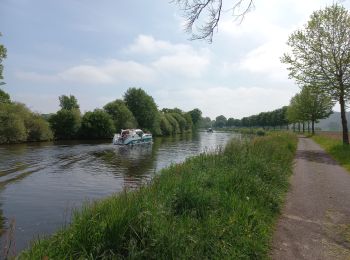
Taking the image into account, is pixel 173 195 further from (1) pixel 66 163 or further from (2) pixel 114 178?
(1) pixel 66 163

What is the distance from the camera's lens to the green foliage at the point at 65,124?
6688 centimetres

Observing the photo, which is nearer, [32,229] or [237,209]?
[237,209]

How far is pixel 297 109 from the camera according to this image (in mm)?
58188

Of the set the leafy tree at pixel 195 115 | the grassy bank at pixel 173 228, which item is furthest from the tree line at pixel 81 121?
the leafy tree at pixel 195 115

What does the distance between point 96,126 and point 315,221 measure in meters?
65.3

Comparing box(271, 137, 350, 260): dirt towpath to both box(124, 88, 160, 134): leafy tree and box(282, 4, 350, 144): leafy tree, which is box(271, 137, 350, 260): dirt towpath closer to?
box(282, 4, 350, 144): leafy tree

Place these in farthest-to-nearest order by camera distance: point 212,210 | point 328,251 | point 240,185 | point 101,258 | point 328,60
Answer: point 328,60 → point 240,185 → point 212,210 → point 328,251 → point 101,258

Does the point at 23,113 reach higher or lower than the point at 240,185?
higher

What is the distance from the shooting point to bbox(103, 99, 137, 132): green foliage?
76.6 m

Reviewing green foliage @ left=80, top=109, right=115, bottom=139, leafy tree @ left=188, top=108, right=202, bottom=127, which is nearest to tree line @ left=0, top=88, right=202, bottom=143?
green foliage @ left=80, top=109, right=115, bottom=139

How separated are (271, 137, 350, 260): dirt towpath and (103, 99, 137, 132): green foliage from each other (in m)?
65.6

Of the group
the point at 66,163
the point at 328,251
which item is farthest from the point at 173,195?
the point at 66,163

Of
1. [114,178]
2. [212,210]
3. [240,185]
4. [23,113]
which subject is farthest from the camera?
[23,113]

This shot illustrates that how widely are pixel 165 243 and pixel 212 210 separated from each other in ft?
6.52
